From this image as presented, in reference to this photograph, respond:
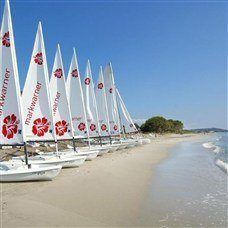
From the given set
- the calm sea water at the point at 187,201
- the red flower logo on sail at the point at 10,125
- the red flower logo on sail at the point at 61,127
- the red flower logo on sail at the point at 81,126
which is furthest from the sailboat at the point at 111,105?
the red flower logo on sail at the point at 10,125

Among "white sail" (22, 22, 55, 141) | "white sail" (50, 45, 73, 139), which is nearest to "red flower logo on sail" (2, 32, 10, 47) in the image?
"white sail" (22, 22, 55, 141)

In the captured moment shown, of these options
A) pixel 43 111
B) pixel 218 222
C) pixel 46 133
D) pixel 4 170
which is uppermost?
pixel 43 111

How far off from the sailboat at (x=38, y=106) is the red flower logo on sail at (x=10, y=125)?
284 cm

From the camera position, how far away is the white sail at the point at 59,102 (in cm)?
2095

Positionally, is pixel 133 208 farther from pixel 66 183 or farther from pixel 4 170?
pixel 4 170

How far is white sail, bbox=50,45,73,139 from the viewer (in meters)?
21.0

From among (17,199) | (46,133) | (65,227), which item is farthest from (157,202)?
(46,133)

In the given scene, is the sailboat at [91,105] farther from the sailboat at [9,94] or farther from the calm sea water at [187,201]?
the sailboat at [9,94]

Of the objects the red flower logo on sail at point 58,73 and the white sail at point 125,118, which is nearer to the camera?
the red flower logo on sail at point 58,73

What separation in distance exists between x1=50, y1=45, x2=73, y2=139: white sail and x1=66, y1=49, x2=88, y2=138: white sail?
3.39 meters

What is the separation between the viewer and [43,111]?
17672 mm

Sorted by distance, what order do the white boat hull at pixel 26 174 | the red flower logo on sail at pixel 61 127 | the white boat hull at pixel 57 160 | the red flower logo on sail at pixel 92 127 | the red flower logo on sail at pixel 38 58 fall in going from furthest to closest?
1. the red flower logo on sail at pixel 92 127
2. the red flower logo on sail at pixel 61 127
3. the red flower logo on sail at pixel 38 58
4. the white boat hull at pixel 57 160
5. the white boat hull at pixel 26 174

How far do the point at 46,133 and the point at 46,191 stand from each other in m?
6.59

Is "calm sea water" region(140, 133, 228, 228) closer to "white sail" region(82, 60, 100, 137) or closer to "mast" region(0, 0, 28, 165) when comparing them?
"mast" region(0, 0, 28, 165)
